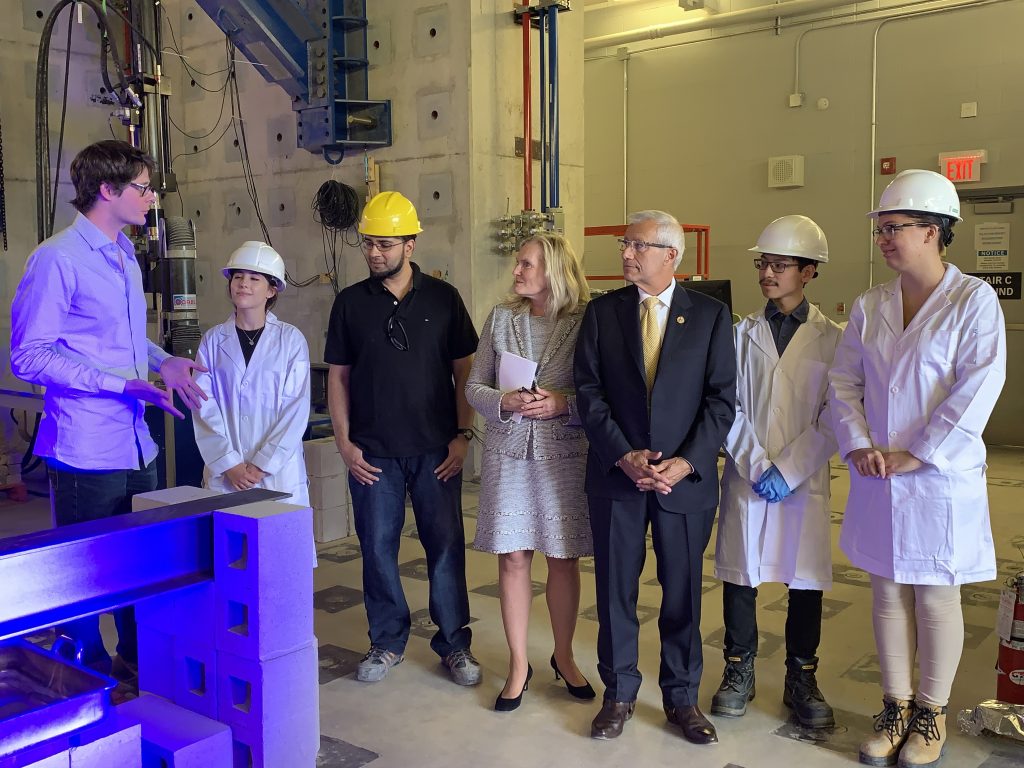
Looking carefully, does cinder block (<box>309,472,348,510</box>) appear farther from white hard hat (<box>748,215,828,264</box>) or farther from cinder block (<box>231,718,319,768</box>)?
cinder block (<box>231,718,319,768</box>)

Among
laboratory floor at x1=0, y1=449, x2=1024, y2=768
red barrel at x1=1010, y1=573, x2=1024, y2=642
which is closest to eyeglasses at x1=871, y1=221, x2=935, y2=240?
red barrel at x1=1010, y1=573, x2=1024, y2=642

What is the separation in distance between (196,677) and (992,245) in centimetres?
907

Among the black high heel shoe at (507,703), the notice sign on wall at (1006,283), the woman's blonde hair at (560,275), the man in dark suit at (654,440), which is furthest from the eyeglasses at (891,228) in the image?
the notice sign on wall at (1006,283)

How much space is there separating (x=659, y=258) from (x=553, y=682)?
166cm

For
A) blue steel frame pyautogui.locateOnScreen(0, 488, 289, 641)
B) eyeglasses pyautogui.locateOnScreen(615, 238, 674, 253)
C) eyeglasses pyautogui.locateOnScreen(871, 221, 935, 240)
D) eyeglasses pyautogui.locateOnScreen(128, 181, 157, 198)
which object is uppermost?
eyeglasses pyautogui.locateOnScreen(128, 181, 157, 198)

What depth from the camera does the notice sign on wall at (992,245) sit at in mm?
9008

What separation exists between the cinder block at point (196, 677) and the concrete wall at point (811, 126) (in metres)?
8.96

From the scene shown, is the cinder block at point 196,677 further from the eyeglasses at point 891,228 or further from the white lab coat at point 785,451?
the eyeglasses at point 891,228

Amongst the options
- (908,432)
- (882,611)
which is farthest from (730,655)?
(908,432)

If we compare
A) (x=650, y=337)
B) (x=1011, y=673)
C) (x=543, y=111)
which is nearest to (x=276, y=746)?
(x=650, y=337)

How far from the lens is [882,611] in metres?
3.10

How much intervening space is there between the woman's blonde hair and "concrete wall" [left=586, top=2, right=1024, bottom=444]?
6.99 metres

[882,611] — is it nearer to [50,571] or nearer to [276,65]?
[50,571]

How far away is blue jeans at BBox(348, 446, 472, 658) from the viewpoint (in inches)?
148
